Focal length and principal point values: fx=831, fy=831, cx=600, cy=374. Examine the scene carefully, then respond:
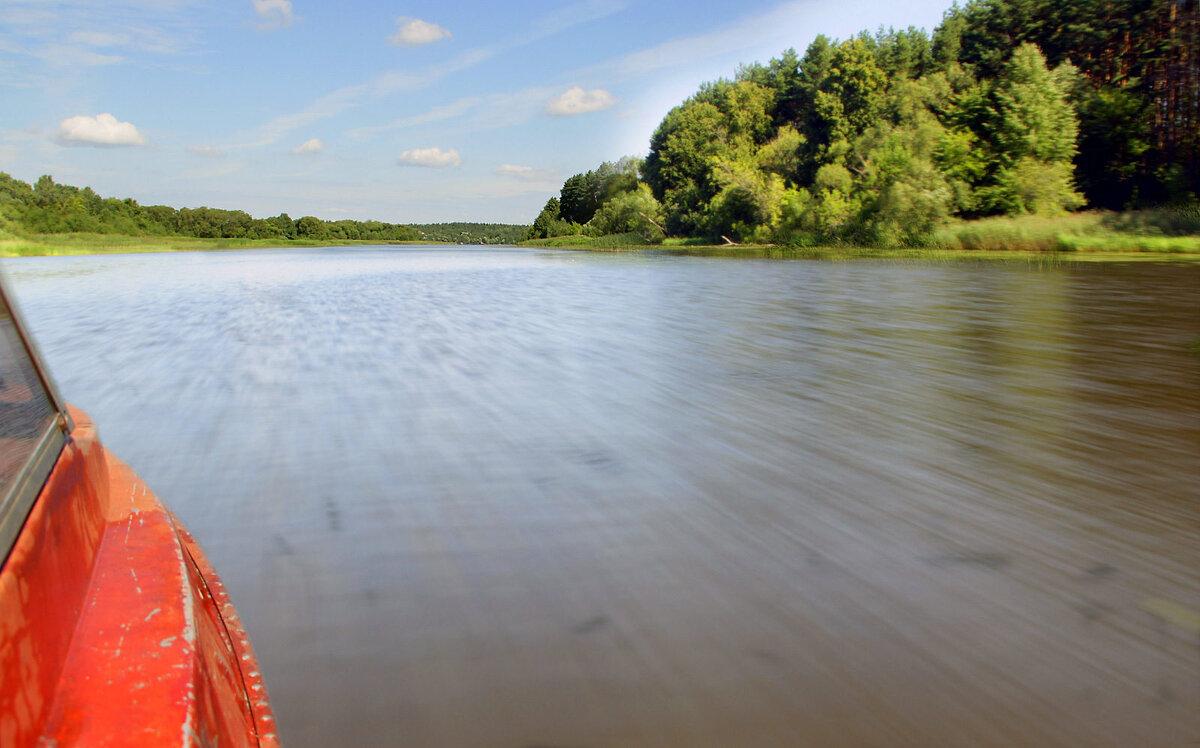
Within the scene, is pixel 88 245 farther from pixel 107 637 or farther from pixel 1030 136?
pixel 107 637

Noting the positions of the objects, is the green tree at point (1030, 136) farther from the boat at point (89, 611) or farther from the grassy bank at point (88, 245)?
the grassy bank at point (88, 245)

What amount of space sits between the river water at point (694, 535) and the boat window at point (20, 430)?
1.13 meters

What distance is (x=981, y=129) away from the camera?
4847 cm

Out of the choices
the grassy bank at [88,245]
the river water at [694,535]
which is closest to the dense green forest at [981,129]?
the river water at [694,535]

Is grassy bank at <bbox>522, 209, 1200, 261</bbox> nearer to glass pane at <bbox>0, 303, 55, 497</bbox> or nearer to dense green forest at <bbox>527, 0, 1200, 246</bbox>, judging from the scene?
dense green forest at <bbox>527, 0, 1200, 246</bbox>

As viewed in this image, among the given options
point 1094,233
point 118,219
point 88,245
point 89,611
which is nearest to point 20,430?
point 89,611

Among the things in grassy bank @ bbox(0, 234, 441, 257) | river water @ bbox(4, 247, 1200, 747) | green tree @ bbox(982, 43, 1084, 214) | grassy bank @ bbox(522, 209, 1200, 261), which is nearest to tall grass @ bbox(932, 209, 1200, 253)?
grassy bank @ bbox(522, 209, 1200, 261)

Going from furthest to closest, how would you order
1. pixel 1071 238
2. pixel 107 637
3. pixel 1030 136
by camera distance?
pixel 1030 136, pixel 1071 238, pixel 107 637

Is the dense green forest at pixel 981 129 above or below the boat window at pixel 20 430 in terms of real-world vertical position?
above

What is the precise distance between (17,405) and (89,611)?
353 mm

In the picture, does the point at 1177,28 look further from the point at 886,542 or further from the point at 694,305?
the point at 886,542

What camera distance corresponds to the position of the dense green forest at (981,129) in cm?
4388

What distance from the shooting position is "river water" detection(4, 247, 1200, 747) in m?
2.19

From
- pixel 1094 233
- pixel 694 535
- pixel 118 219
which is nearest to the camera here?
pixel 694 535
